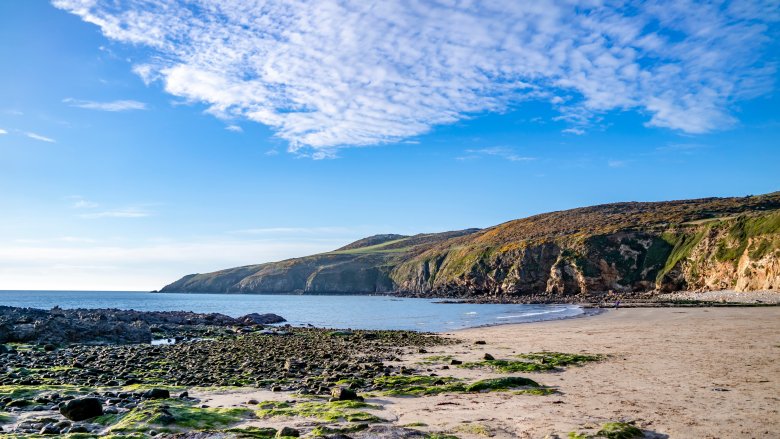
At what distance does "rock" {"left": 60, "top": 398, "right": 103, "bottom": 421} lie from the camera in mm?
10922

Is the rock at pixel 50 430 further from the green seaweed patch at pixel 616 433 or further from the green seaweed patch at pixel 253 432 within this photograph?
the green seaweed patch at pixel 616 433

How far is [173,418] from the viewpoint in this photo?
10.7 meters

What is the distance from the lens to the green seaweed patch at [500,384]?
1406 centimetres

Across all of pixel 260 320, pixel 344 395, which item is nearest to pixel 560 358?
pixel 344 395

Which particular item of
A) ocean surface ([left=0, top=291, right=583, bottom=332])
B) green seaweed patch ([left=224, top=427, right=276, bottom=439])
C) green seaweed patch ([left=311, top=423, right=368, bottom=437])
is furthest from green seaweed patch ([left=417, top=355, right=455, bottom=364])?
ocean surface ([left=0, top=291, right=583, bottom=332])

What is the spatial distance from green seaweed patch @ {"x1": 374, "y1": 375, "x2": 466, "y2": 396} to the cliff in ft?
201

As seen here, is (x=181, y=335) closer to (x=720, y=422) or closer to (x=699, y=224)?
(x=720, y=422)

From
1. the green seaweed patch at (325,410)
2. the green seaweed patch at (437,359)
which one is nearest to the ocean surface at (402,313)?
the green seaweed patch at (437,359)

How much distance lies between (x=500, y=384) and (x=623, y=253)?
8937cm

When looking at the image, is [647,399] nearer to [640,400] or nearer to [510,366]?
[640,400]

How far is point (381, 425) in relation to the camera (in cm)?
1030

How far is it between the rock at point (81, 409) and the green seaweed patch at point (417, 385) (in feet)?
23.9

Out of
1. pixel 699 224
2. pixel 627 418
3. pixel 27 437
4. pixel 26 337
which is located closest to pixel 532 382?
pixel 627 418

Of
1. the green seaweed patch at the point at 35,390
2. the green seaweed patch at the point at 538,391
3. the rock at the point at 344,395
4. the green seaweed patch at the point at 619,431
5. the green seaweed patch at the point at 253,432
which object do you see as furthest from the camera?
the green seaweed patch at the point at 35,390
